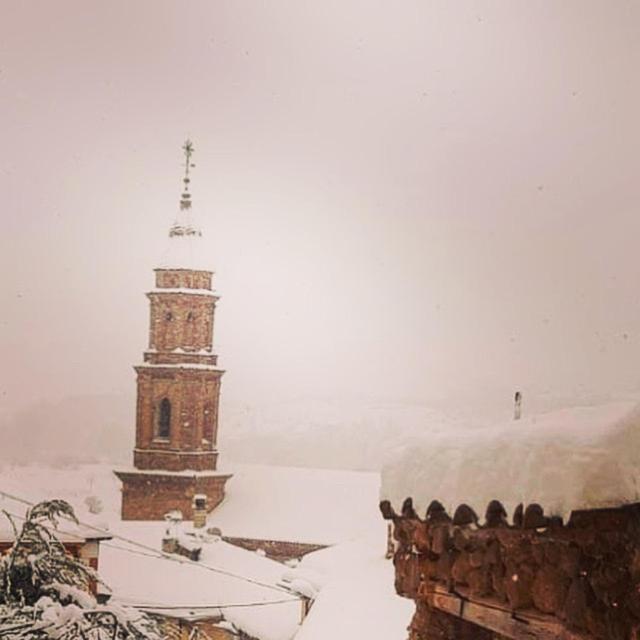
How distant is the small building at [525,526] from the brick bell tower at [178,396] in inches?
617

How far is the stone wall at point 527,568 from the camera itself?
1657mm

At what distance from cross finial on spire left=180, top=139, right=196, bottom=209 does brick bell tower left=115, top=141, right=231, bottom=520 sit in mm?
882

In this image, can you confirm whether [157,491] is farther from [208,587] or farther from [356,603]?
[356,603]

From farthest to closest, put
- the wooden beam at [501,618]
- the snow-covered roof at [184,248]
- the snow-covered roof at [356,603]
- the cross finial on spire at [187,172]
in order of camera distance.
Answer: the snow-covered roof at [184,248], the cross finial on spire at [187,172], the snow-covered roof at [356,603], the wooden beam at [501,618]

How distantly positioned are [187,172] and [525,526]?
542 inches

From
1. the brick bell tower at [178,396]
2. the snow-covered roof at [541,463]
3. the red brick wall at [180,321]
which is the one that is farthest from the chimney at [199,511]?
the snow-covered roof at [541,463]

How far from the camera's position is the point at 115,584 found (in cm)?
1010

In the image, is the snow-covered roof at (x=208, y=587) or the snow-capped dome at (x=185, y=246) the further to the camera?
the snow-capped dome at (x=185, y=246)

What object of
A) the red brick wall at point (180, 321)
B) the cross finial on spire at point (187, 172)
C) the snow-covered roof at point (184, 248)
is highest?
the cross finial on spire at point (187, 172)

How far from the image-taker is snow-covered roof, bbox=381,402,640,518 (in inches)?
65.9

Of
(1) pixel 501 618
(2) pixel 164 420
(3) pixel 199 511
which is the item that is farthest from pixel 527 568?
(2) pixel 164 420

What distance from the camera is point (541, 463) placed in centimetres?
178

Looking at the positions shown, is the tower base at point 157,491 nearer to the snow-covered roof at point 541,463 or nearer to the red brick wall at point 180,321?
the red brick wall at point 180,321

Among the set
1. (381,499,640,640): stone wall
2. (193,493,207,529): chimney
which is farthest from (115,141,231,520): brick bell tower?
(381,499,640,640): stone wall
